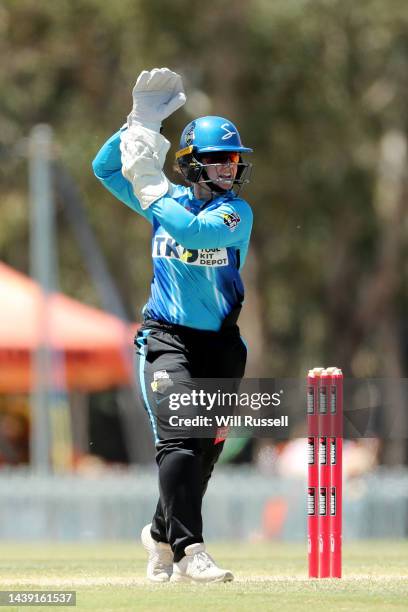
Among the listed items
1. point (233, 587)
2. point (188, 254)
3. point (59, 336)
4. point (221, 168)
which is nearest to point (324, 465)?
point (233, 587)

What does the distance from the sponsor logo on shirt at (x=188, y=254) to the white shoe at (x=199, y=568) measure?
122 centimetres

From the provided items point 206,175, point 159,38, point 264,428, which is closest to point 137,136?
point 206,175

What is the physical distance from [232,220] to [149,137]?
51cm

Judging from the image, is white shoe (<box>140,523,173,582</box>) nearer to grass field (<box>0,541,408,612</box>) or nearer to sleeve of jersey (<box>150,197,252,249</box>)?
grass field (<box>0,541,408,612</box>)

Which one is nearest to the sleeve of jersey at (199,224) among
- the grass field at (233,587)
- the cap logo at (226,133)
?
the cap logo at (226,133)

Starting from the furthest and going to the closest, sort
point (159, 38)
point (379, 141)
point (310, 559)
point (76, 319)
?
point (379, 141), point (159, 38), point (76, 319), point (310, 559)

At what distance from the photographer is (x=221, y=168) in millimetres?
7016

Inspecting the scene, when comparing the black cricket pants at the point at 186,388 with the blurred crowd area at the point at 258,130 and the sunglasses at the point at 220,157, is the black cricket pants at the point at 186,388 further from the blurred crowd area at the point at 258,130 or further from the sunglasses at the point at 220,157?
the blurred crowd area at the point at 258,130

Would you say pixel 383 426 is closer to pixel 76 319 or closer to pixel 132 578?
pixel 132 578

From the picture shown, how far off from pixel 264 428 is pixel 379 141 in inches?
982

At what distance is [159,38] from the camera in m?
27.0

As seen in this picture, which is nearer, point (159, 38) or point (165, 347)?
point (165, 347)

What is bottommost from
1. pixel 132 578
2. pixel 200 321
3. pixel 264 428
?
pixel 132 578

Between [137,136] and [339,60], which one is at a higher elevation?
[339,60]
